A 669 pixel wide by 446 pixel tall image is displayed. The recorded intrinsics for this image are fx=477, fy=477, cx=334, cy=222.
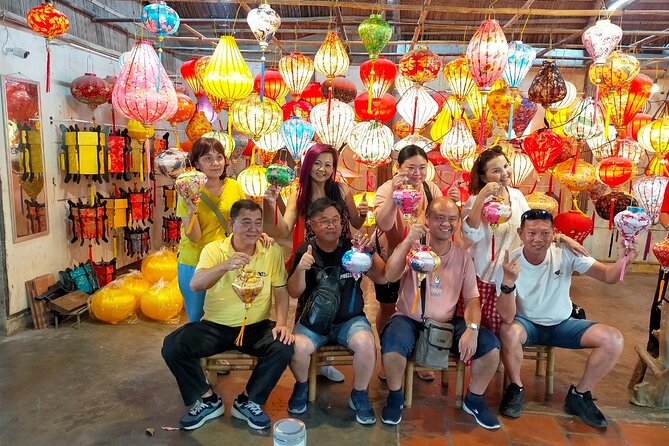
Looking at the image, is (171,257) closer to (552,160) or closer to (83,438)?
(83,438)

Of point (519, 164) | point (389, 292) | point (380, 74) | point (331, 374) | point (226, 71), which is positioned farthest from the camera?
point (380, 74)

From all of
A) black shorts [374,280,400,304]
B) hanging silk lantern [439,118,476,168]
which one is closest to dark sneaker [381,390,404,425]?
black shorts [374,280,400,304]

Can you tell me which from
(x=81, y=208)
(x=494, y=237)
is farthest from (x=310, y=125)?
(x=81, y=208)

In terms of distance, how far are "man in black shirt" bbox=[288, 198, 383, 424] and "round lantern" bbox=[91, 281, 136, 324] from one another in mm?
2282

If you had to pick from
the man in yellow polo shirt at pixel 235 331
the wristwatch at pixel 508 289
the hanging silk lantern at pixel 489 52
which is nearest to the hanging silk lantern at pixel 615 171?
the hanging silk lantern at pixel 489 52

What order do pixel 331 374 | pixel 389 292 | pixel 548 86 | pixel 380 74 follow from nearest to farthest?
pixel 389 292 → pixel 331 374 → pixel 548 86 → pixel 380 74

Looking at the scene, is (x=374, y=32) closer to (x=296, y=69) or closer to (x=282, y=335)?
(x=296, y=69)

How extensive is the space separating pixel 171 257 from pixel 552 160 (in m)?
3.83

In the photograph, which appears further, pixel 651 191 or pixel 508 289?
pixel 651 191

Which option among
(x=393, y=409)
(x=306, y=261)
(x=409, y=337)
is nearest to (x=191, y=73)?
(x=306, y=261)

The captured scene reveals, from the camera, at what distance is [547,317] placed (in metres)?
2.90

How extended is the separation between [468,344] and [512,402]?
55cm

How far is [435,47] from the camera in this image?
743 centimetres

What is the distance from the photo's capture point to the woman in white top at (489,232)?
2.74 metres
